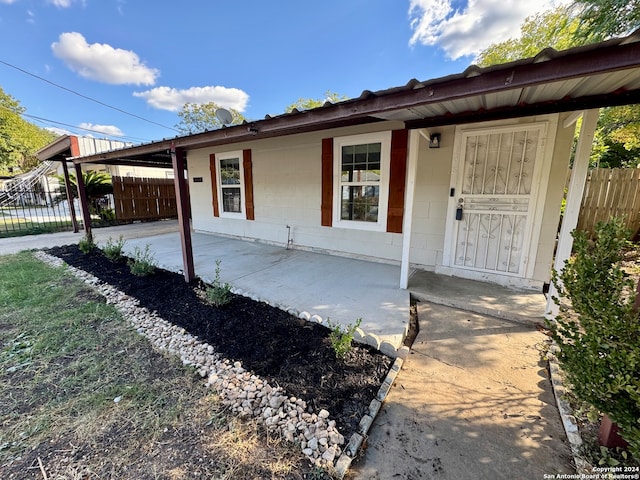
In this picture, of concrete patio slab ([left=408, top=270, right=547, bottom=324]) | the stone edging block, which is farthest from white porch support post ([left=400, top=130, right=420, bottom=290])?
the stone edging block

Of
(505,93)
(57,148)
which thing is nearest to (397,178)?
(505,93)

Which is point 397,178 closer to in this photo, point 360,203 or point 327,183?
point 360,203

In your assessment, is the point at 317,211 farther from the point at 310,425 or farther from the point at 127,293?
the point at 310,425

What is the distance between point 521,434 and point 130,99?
29.4m

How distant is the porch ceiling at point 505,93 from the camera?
4.75 feet

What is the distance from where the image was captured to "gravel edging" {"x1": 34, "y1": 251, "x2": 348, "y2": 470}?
1.52m

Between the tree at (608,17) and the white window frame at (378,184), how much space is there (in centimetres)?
482

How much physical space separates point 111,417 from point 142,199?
37.4ft

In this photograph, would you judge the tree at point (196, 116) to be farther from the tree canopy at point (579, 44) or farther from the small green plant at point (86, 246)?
the small green plant at point (86, 246)

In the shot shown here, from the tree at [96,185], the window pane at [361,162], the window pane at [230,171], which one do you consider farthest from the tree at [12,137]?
the window pane at [361,162]

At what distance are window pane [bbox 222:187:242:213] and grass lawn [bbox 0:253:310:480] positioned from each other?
4.38 m

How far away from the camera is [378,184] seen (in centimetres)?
448

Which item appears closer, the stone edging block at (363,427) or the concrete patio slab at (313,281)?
the stone edging block at (363,427)

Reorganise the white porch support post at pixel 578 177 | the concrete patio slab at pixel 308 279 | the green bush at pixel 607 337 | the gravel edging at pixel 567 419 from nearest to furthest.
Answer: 1. the green bush at pixel 607 337
2. the gravel edging at pixel 567 419
3. the white porch support post at pixel 578 177
4. the concrete patio slab at pixel 308 279
